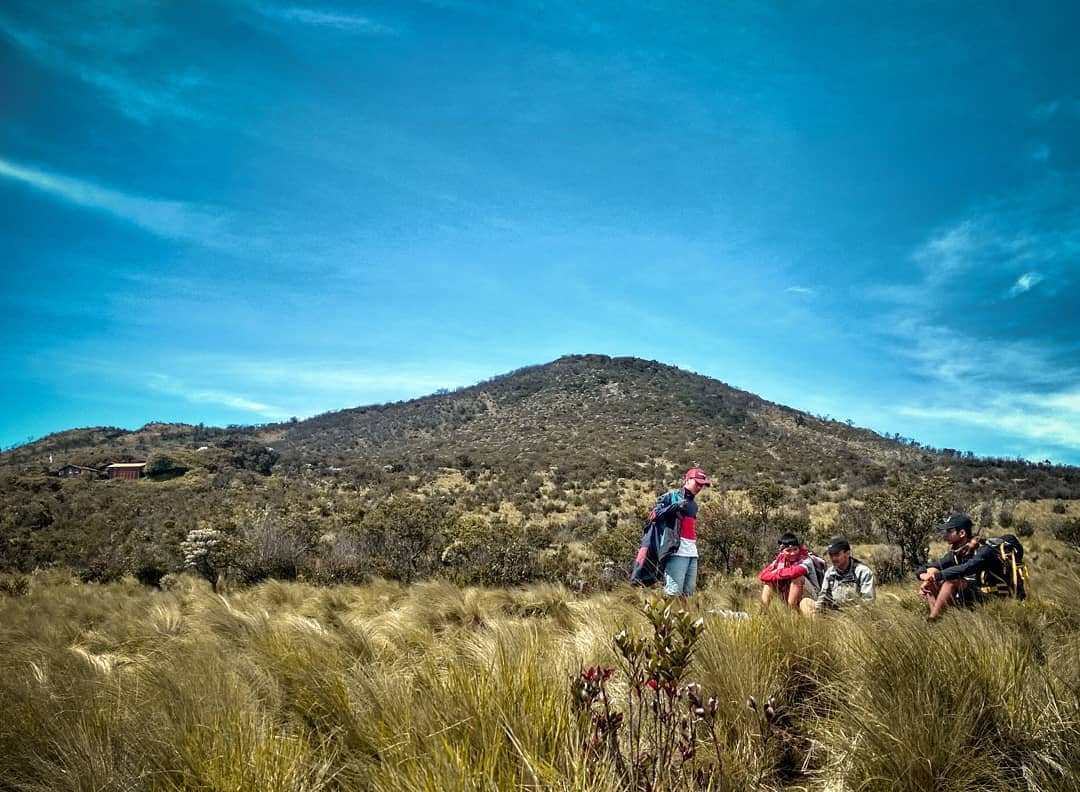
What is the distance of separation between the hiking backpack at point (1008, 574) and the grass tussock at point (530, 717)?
66.0 inches

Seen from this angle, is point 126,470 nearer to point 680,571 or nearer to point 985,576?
point 680,571

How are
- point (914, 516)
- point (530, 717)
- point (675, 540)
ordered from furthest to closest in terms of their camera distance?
point (914, 516) → point (675, 540) → point (530, 717)

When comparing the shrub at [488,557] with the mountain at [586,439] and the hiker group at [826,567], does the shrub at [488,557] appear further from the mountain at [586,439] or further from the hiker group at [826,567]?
the mountain at [586,439]

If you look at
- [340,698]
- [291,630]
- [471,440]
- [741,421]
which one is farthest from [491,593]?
[741,421]

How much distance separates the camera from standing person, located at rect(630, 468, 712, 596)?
622cm

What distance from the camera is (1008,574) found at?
542 centimetres

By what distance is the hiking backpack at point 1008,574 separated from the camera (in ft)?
17.4

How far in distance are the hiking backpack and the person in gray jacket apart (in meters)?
1.04

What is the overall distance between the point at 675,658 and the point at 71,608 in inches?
458

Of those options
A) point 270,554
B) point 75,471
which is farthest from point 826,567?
point 75,471

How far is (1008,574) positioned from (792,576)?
1.97 metres

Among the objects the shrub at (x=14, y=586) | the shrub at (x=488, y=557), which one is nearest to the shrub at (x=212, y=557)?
the shrub at (x=14, y=586)

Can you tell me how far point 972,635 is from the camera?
320 centimetres

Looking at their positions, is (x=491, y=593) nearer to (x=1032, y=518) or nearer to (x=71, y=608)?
(x=71, y=608)
